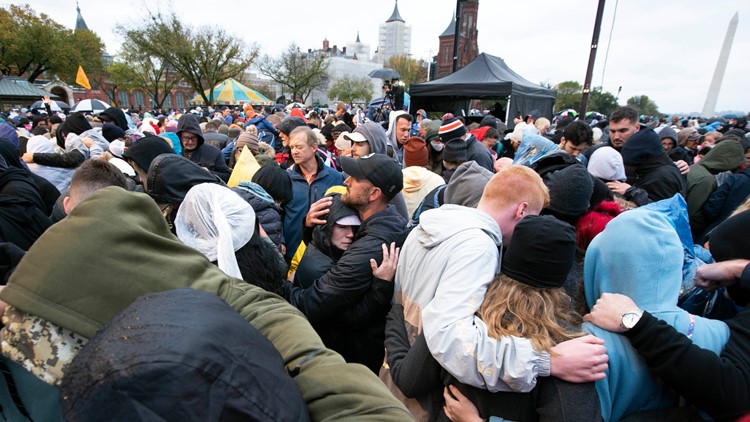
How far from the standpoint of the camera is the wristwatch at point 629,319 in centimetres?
125

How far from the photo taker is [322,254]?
7.68ft

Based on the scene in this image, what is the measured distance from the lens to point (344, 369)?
935 mm

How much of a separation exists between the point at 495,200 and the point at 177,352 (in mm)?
1567

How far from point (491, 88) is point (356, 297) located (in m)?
10.0

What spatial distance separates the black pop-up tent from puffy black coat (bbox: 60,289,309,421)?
10.8 meters

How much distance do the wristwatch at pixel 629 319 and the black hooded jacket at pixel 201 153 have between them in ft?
16.4

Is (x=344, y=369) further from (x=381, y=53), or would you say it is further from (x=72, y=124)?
(x=381, y=53)

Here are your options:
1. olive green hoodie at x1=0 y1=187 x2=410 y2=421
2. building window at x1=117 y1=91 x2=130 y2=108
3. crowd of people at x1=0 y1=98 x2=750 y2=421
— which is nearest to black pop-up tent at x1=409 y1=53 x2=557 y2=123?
crowd of people at x1=0 y1=98 x2=750 y2=421

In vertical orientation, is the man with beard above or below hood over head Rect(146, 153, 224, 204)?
below

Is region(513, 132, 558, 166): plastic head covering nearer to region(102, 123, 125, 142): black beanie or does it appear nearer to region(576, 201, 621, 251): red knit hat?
region(576, 201, 621, 251): red knit hat

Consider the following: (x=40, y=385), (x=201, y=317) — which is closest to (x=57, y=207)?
(x=40, y=385)

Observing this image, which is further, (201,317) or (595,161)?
(595,161)

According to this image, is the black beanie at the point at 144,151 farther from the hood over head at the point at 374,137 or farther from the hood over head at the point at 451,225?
the hood over head at the point at 451,225

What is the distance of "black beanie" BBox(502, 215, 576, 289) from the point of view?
1.28 metres
